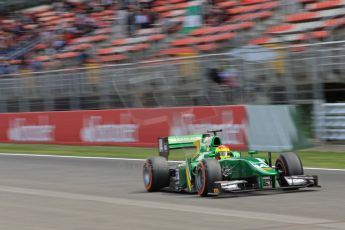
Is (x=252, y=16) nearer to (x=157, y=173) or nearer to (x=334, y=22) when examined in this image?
(x=334, y=22)

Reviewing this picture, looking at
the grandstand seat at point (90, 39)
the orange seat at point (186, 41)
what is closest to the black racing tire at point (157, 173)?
the orange seat at point (186, 41)

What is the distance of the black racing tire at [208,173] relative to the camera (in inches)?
364

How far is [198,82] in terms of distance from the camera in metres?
19.0

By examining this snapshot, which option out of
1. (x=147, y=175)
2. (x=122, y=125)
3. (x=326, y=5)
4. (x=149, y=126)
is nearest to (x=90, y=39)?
(x=122, y=125)

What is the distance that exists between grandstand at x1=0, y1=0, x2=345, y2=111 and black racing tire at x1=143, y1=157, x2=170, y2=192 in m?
7.45

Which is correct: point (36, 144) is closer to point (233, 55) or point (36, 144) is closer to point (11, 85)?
point (11, 85)

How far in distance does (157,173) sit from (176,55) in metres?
13.1

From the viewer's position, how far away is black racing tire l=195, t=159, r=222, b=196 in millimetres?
9250

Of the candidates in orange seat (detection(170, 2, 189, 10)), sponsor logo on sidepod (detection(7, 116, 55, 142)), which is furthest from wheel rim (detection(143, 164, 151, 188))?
orange seat (detection(170, 2, 189, 10))

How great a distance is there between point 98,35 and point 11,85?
4704mm

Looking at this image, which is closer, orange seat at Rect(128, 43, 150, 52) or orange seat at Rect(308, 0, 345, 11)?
orange seat at Rect(308, 0, 345, 11)

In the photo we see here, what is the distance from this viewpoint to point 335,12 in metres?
19.2

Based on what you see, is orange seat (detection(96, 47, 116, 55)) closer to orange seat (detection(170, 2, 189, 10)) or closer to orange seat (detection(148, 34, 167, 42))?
orange seat (detection(148, 34, 167, 42))

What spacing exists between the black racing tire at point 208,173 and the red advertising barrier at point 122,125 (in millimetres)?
7931
